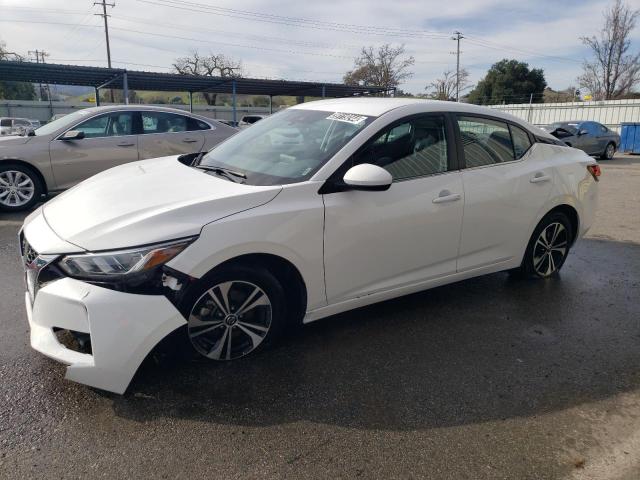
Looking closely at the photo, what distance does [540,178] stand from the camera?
435 cm

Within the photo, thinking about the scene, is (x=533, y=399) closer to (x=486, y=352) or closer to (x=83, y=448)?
(x=486, y=352)

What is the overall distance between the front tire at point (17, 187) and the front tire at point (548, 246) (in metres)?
6.92

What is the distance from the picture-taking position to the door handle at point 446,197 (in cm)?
364

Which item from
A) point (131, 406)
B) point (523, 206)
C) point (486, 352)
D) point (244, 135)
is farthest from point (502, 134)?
point (131, 406)

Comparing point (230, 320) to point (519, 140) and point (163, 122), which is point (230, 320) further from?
point (163, 122)

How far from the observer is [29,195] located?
24.8 ft

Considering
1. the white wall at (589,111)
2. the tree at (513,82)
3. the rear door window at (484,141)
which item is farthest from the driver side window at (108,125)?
the tree at (513,82)

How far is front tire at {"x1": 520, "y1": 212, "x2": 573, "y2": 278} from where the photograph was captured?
4562 mm

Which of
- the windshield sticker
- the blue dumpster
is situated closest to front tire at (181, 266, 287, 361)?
the windshield sticker

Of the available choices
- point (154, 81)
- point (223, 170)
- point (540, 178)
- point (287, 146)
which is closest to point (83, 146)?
point (223, 170)

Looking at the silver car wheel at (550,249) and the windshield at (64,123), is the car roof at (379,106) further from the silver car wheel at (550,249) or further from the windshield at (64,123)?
the windshield at (64,123)

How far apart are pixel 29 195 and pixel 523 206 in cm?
696

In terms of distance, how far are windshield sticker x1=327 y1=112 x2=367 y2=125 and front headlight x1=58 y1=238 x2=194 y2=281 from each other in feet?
5.51

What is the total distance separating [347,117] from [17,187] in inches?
239
